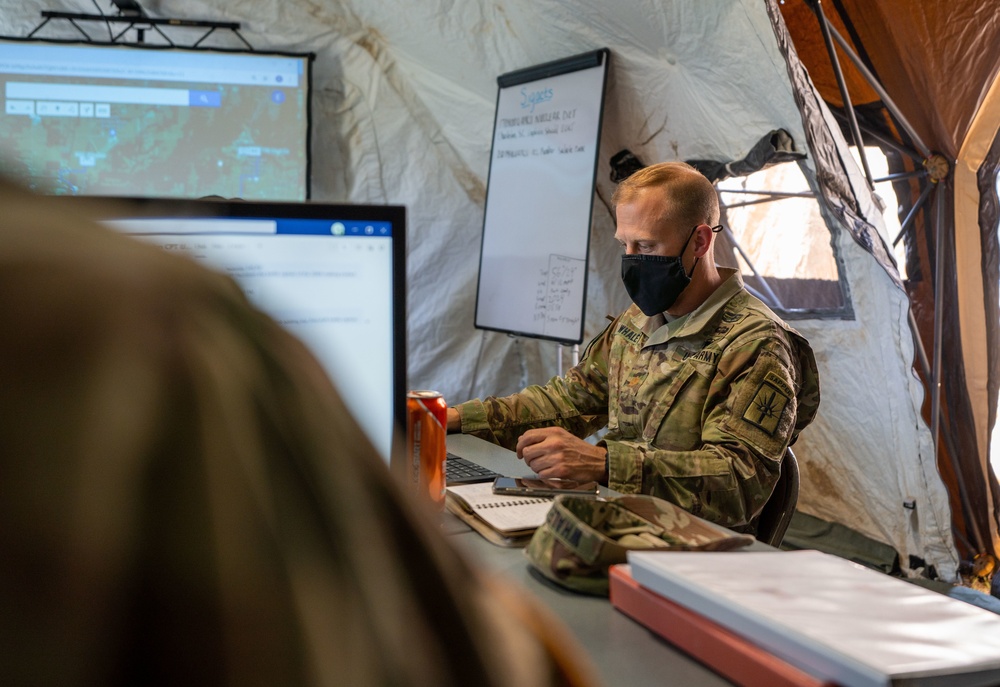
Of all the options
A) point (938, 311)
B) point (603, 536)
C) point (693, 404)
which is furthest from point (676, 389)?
point (938, 311)

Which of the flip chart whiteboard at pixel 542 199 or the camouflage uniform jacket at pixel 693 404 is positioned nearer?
the camouflage uniform jacket at pixel 693 404

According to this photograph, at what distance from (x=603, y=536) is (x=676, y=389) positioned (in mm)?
863

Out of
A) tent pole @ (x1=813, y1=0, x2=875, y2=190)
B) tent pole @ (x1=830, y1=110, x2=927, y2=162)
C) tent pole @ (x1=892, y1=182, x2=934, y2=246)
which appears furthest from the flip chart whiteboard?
tent pole @ (x1=892, y1=182, x2=934, y2=246)

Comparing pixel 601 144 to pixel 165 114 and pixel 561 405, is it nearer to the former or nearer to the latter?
pixel 561 405

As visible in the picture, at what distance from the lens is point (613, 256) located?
3.62 m

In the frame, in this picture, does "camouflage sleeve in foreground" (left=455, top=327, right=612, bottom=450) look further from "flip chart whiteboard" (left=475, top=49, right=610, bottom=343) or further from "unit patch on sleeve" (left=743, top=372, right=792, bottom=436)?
"flip chart whiteboard" (left=475, top=49, right=610, bottom=343)

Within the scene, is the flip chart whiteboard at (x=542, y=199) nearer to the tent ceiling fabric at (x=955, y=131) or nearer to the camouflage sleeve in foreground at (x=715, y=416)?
the tent ceiling fabric at (x=955, y=131)

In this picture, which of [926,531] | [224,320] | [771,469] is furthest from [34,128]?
[224,320]

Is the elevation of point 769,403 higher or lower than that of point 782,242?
lower

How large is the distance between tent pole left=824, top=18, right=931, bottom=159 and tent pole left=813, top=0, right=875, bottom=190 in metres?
0.02

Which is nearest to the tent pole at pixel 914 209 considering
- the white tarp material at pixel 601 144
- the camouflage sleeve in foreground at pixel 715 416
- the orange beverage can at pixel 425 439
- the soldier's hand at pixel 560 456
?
the white tarp material at pixel 601 144

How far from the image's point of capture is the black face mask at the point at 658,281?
1.85 meters

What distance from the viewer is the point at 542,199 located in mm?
3502

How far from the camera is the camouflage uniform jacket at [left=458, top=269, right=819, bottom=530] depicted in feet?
4.75
